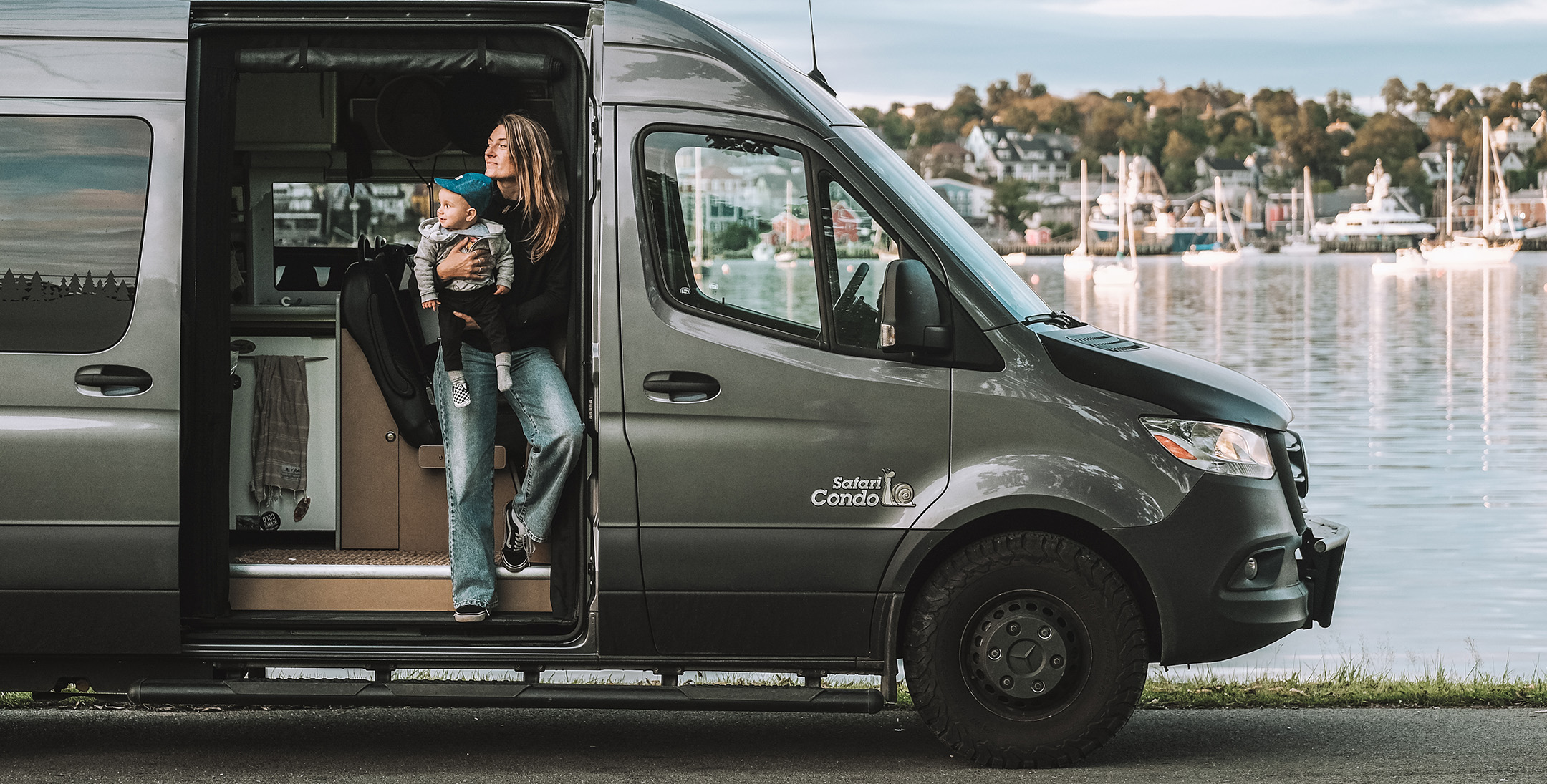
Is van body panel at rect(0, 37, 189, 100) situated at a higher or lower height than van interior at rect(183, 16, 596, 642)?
higher

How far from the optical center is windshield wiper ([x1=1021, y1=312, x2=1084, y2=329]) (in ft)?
19.6

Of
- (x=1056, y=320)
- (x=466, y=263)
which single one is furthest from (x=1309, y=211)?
(x=466, y=263)

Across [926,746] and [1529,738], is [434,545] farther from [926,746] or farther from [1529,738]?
[1529,738]

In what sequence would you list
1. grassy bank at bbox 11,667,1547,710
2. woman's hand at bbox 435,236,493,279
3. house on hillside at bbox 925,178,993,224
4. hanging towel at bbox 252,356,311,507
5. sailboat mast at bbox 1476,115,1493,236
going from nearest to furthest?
woman's hand at bbox 435,236,493,279 → hanging towel at bbox 252,356,311,507 → grassy bank at bbox 11,667,1547,710 → sailboat mast at bbox 1476,115,1493,236 → house on hillside at bbox 925,178,993,224

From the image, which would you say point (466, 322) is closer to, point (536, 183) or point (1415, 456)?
point (536, 183)

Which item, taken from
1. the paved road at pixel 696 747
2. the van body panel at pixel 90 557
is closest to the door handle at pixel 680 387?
the paved road at pixel 696 747

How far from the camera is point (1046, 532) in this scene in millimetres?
5852

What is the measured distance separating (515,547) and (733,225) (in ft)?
4.51

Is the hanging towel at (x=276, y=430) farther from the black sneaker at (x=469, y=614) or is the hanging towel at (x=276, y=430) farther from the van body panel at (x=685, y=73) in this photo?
the van body panel at (x=685, y=73)

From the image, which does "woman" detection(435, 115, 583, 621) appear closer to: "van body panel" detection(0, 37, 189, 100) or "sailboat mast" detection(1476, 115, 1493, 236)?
"van body panel" detection(0, 37, 189, 100)

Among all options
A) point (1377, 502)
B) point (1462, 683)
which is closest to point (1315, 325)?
point (1377, 502)

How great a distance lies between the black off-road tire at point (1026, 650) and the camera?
5809mm

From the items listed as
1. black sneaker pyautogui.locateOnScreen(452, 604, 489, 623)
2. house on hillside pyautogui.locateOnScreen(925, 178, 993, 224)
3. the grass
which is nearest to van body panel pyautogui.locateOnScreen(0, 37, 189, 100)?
black sneaker pyautogui.locateOnScreen(452, 604, 489, 623)

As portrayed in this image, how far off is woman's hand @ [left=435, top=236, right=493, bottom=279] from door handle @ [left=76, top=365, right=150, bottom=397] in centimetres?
103
